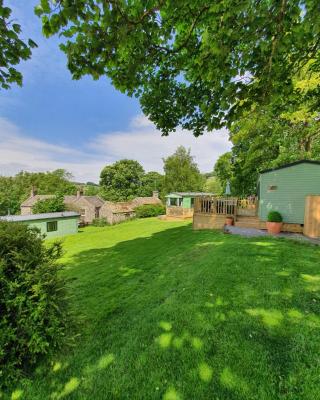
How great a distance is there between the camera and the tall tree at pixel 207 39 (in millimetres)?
2697

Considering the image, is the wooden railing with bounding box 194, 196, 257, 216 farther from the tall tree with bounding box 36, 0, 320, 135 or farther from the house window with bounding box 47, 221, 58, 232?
the house window with bounding box 47, 221, 58, 232

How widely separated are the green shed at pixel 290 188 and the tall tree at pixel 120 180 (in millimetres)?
38996

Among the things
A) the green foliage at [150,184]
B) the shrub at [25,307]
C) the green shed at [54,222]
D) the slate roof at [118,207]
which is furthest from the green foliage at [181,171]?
the shrub at [25,307]

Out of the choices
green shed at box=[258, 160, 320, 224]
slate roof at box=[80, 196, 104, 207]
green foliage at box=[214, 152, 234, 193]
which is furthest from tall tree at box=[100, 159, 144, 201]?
green shed at box=[258, 160, 320, 224]

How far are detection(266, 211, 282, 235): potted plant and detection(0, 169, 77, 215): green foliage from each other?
4851cm

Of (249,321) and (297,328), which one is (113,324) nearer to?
(249,321)

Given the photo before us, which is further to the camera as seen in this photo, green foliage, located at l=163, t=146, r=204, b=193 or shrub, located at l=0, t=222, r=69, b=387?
green foliage, located at l=163, t=146, r=204, b=193

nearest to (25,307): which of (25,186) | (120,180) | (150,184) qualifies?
(120,180)

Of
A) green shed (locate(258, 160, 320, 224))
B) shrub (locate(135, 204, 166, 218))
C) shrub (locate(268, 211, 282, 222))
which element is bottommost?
shrub (locate(135, 204, 166, 218))

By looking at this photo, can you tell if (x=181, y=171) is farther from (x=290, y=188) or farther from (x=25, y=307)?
(x=25, y=307)

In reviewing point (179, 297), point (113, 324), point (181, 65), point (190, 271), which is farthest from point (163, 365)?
point (181, 65)

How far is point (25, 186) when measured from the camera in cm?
5650

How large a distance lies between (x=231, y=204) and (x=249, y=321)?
34.1 feet

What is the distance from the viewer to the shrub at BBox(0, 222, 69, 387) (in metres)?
2.66
